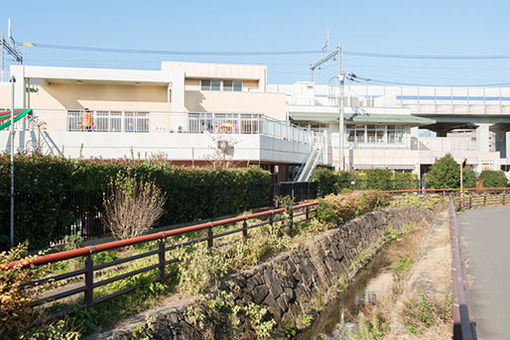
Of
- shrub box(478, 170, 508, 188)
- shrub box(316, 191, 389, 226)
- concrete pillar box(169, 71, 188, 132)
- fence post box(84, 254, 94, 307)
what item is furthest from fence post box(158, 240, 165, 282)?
shrub box(478, 170, 508, 188)

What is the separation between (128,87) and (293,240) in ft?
69.6

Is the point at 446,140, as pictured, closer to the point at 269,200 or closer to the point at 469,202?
the point at 469,202

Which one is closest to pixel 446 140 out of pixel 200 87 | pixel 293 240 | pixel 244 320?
pixel 200 87

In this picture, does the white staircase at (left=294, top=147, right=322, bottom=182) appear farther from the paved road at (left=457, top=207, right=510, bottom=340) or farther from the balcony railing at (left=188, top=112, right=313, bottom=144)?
the paved road at (left=457, top=207, right=510, bottom=340)

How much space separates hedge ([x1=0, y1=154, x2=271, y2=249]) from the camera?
1002cm

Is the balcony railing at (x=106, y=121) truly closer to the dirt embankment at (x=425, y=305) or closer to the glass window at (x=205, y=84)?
the glass window at (x=205, y=84)

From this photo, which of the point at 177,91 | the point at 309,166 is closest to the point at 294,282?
the point at 309,166

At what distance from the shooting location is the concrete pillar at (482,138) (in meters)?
54.5

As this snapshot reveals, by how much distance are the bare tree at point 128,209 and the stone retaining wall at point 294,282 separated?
3274 millimetres

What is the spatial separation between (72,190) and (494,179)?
42.9 metres

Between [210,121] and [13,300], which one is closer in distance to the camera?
[13,300]

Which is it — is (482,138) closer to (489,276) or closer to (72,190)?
(489,276)

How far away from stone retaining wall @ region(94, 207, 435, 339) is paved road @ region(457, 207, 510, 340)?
3.74 metres

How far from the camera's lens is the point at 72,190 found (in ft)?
37.7
